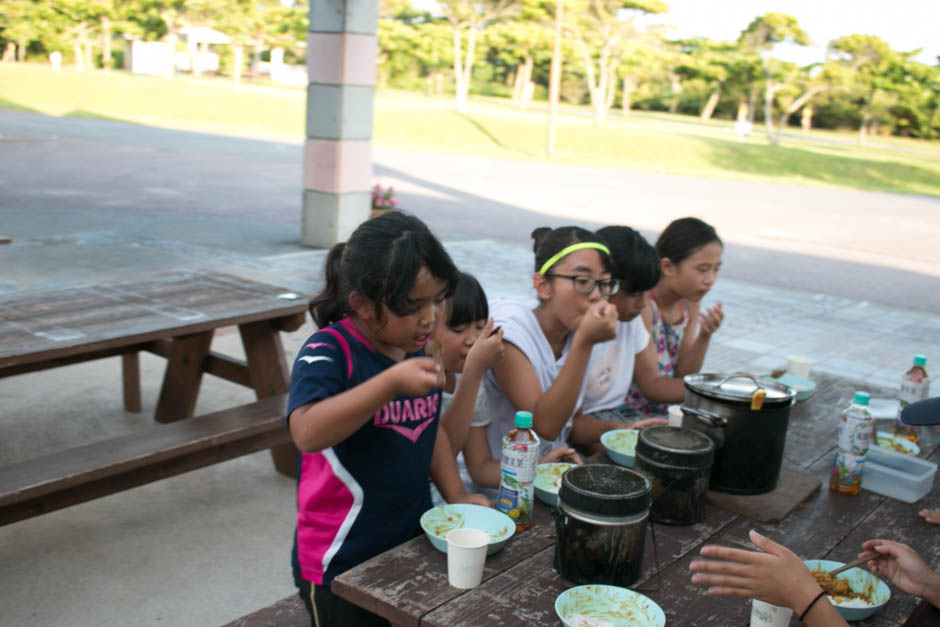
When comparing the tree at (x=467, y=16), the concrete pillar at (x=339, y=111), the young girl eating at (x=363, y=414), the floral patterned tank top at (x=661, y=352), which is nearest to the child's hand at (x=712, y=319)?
the floral patterned tank top at (x=661, y=352)

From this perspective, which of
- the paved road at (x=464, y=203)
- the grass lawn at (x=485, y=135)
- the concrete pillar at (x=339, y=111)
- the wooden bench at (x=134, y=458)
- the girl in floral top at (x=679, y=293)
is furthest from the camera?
the grass lawn at (x=485, y=135)

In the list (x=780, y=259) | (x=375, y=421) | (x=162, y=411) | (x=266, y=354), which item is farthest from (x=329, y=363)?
(x=780, y=259)

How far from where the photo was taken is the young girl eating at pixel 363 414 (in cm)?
169

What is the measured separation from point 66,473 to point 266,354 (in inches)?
52.9

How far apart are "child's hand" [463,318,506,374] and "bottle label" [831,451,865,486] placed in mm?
974

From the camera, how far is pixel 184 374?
417cm

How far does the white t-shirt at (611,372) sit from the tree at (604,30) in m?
30.5

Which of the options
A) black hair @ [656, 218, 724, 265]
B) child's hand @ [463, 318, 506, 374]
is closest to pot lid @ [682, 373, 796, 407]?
child's hand @ [463, 318, 506, 374]

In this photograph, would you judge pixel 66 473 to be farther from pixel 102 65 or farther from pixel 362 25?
pixel 102 65

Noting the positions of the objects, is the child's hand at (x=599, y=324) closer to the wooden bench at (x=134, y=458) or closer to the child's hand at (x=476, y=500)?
the child's hand at (x=476, y=500)

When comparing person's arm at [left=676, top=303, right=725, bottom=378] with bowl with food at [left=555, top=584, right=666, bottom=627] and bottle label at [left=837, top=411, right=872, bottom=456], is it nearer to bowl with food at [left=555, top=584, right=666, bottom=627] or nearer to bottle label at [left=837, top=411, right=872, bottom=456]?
bottle label at [left=837, top=411, right=872, bottom=456]

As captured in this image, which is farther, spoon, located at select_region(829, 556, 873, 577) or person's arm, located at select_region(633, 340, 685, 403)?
person's arm, located at select_region(633, 340, 685, 403)

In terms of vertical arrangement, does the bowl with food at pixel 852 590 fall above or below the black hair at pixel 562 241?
below

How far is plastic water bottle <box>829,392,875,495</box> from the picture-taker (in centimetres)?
222
